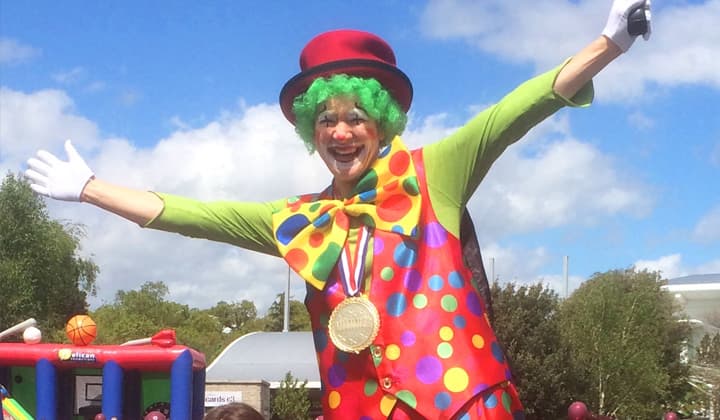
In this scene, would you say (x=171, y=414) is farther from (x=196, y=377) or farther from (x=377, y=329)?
(x=377, y=329)

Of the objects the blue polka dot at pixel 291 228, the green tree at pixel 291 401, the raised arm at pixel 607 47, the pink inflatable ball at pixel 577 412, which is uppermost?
the raised arm at pixel 607 47

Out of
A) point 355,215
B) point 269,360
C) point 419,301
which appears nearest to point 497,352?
point 419,301

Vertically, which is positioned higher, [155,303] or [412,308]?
[155,303]

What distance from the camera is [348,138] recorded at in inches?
125

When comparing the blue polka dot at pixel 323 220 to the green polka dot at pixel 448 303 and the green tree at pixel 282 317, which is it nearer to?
the green polka dot at pixel 448 303

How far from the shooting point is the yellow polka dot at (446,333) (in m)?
2.94

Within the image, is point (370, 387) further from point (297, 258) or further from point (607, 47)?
point (607, 47)

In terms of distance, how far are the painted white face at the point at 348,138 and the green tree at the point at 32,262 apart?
19.6 metres

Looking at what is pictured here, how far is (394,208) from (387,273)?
22cm

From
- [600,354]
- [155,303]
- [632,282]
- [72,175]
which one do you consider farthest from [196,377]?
[155,303]

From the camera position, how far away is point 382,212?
10.2 ft

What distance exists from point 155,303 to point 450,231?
35.8 meters

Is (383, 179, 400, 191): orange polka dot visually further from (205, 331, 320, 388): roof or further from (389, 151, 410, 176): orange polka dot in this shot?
(205, 331, 320, 388): roof

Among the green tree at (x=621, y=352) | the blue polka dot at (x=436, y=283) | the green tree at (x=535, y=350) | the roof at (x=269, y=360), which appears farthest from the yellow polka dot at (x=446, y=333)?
the roof at (x=269, y=360)
